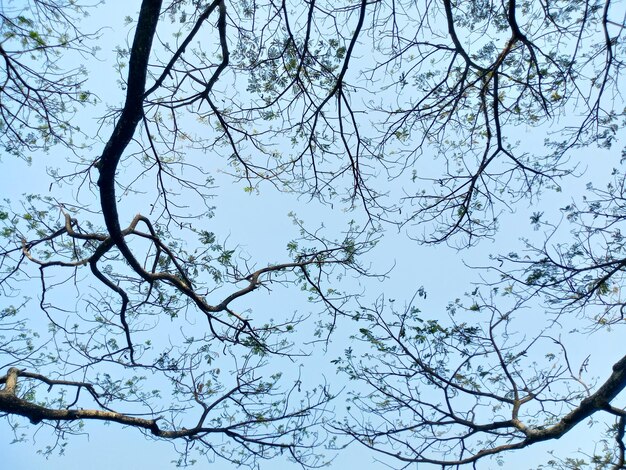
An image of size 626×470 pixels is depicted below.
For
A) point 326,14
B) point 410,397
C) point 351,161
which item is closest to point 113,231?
point 351,161

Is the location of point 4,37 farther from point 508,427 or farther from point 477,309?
point 508,427

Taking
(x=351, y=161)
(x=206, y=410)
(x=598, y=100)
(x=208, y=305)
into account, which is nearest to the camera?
(x=598, y=100)

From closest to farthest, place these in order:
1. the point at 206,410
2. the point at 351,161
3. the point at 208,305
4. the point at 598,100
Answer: the point at 598,100 → the point at 351,161 → the point at 208,305 → the point at 206,410

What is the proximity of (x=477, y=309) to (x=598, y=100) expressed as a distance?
2.32 m

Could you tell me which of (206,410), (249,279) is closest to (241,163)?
(249,279)

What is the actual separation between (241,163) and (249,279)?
3.97 feet

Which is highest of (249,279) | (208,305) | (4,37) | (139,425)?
(4,37)

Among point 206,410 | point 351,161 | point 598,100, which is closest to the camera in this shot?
point 598,100

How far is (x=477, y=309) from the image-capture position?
213 inches

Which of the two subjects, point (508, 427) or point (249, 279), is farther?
point (249, 279)

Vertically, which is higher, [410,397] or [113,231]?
[113,231]

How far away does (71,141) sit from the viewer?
520cm

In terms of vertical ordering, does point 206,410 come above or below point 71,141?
below

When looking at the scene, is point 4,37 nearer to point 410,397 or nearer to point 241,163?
point 241,163
